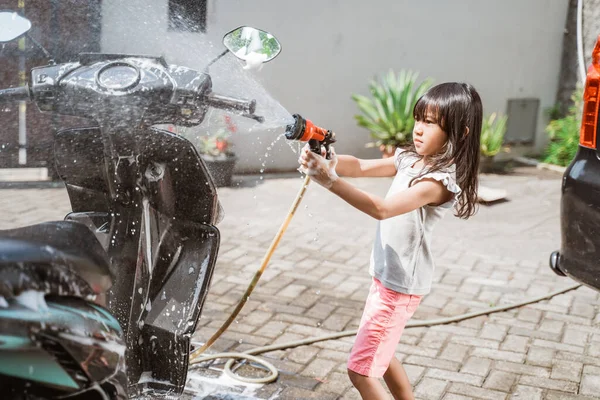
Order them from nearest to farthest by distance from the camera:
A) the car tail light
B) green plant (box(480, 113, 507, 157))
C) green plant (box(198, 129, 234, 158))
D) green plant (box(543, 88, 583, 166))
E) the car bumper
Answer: the car bumper < the car tail light < green plant (box(198, 129, 234, 158)) < green plant (box(480, 113, 507, 157)) < green plant (box(543, 88, 583, 166))

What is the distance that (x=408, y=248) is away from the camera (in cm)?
264

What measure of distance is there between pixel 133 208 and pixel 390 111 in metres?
6.49

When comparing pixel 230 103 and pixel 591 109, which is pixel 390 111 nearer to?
pixel 591 109

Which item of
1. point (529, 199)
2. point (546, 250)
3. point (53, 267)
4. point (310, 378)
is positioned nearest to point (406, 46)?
point (529, 199)

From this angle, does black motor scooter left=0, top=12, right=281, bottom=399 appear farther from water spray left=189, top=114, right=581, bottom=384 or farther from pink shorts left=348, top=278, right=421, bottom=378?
pink shorts left=348, top=278, right=421, bottom=378

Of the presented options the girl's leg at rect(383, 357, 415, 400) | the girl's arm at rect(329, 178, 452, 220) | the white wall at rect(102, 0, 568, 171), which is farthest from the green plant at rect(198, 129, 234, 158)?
the girl's arm at rect(329, 178, 452, 220)

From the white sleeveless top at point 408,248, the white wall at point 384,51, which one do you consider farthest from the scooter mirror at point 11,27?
the white wall at point 384,51

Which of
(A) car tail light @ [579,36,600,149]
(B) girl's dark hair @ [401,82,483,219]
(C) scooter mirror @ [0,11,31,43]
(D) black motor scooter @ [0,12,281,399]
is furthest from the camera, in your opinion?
(A) car tail light @ [579,36,600,149]

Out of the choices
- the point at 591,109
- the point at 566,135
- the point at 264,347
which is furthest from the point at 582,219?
the point at 566,135

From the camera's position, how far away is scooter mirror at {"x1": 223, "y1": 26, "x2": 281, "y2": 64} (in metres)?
2.54

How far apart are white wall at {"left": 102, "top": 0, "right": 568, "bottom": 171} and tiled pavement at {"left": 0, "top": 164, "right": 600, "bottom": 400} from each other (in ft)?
5.51

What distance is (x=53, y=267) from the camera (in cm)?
165

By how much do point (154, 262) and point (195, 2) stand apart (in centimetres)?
129

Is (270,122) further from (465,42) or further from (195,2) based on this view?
(465,42)
